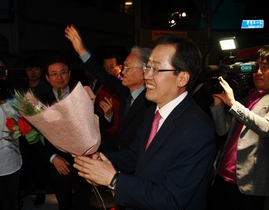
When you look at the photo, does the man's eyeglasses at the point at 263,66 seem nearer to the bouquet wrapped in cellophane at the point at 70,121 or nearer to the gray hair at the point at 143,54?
the gray hair at the point at 143,54

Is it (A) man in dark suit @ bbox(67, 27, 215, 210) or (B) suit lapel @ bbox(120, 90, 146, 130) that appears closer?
(A) man in dark suit @ bbox(67, 27, 215, 210)

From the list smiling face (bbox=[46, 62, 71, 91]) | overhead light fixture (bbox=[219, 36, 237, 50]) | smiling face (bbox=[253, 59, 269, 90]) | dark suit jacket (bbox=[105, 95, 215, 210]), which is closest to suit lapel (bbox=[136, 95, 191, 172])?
dark suit jacket (bbox=[105, 95, 215, 210])

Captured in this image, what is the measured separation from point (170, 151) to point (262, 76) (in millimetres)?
1168

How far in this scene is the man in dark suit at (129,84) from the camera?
240 cm

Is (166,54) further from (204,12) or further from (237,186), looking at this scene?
(204,12)

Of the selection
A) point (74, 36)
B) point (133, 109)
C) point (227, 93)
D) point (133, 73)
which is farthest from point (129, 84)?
point (227, 93)

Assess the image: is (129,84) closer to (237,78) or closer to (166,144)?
(237,78)

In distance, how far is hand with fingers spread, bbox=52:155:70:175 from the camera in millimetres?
2357

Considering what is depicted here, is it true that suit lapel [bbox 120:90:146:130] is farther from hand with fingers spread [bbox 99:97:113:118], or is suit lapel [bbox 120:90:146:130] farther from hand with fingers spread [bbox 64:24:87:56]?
hand with fingers spread [bbox 64:24:87:56]

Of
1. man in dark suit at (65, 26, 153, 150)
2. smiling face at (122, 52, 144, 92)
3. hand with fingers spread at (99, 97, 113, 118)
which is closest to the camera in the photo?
man in dark suit at (65, 26, 153, 150)

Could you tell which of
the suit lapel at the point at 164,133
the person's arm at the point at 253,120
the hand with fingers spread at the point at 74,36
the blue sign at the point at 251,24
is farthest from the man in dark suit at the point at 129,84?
the blue sign at the point at 251,24

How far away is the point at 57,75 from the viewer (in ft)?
8.43

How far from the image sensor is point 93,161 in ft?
4.42

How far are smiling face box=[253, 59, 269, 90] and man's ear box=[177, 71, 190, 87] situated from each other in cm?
91
